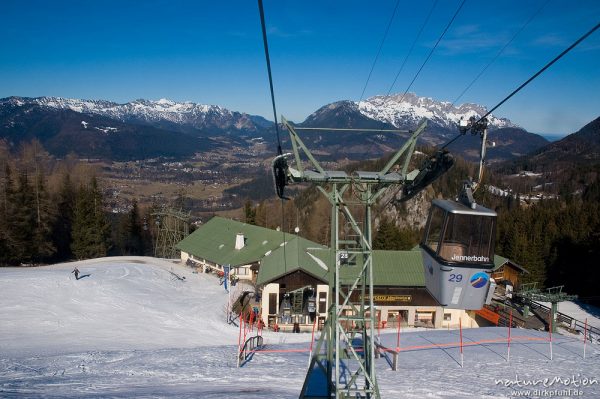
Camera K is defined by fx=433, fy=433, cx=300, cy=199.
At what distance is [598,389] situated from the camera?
1700cm

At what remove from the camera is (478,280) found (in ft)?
33.1

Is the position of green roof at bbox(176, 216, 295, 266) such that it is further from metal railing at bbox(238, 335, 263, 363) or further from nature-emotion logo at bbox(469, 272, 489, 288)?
nature-emotion logo at bbox(469, 272, 489, 288)

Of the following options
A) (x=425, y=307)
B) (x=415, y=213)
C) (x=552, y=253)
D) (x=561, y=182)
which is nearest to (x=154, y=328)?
(x=425, y=307)

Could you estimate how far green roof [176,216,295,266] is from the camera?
42422mm

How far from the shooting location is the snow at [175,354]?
15812 millimetres

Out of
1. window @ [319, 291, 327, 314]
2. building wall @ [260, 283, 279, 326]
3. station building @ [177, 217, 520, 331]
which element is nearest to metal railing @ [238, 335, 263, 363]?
station building @ [177, 217, 520, 331]

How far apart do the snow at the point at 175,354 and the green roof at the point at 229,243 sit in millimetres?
8703

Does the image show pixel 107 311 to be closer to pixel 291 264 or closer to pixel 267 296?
pixel 267 296

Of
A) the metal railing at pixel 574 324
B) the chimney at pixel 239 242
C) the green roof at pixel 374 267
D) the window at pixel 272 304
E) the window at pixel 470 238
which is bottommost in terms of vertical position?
the metal railing at pixel 574 324

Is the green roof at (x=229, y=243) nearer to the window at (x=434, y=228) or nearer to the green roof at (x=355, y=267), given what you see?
the green roof at (x=355, y=267)

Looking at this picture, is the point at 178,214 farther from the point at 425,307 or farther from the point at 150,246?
the point at 425,307

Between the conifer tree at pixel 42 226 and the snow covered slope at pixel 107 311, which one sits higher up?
the conifer tree at pixel 42 226

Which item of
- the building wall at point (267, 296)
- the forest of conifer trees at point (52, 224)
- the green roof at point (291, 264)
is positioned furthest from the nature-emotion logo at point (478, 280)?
the forest of conifer trees at point (52, 224)

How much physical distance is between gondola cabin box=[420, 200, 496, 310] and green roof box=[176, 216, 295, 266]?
105 feet
